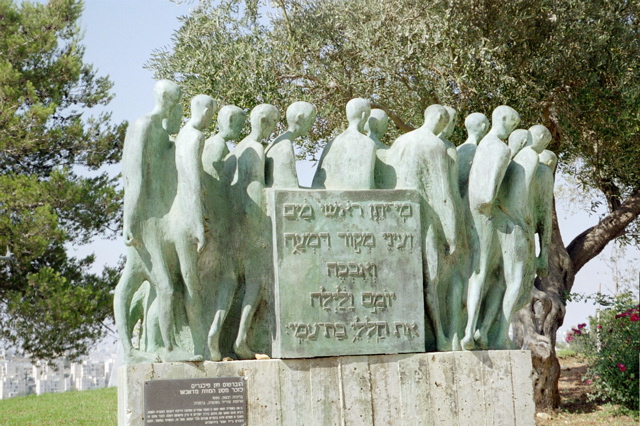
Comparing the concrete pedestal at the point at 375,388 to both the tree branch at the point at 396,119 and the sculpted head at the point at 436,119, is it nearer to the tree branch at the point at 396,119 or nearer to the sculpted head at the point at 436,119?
the sculpted head at the point at 436,119

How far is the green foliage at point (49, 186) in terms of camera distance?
53.9ft

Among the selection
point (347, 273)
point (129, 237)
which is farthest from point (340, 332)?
point (129, 237)

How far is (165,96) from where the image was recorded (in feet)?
23.2

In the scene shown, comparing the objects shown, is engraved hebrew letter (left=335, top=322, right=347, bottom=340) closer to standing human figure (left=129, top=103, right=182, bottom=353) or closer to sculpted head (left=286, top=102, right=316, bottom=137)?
standing human figure (left=129, top=103, right=182, bottom=353)

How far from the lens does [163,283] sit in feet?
22.9

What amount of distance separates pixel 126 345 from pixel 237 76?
257 inches

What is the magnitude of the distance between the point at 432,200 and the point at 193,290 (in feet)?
7.27

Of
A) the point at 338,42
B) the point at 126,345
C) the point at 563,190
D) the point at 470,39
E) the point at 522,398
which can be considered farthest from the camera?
the point at 563,190

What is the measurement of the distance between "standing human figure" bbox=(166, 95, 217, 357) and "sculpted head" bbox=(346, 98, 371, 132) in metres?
1.34

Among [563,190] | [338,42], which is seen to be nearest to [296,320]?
[338,42]

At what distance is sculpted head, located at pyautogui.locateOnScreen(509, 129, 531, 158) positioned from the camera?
26.6 ft

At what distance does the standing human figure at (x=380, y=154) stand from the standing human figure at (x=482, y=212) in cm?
72

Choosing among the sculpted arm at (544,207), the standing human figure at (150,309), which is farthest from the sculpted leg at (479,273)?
the standing human figure at (150,309)

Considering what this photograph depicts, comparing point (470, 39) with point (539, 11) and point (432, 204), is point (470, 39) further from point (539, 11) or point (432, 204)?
point (432, 204)
